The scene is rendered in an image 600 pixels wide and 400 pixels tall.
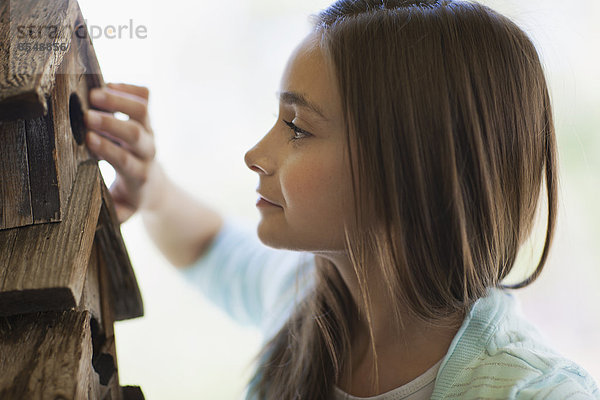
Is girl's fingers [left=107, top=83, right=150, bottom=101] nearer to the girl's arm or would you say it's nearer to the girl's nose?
the girl's arm

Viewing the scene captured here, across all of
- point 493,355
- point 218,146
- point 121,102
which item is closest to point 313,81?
point 121,102

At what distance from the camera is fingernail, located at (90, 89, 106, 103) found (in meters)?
0.76

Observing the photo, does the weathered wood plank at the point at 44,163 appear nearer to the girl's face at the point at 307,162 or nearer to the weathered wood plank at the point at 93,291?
the weathered wood plank at the point at 93,291

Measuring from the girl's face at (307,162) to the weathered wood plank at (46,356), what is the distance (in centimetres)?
27

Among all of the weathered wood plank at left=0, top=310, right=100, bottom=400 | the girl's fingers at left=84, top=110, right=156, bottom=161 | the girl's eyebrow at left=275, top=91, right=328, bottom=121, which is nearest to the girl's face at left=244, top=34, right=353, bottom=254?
the girl's eyebrow at left=275, top=91, right=328, bottom=121

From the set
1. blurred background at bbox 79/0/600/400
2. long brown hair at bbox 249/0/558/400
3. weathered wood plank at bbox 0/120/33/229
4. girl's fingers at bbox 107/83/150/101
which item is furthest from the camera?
blurred background at bbox 79/0/600/400

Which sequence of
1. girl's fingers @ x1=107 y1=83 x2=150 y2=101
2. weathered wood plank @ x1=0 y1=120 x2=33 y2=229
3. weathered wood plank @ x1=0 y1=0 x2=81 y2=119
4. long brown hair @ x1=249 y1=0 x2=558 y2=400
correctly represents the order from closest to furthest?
weathered wood plank @ x1=0 y1=0 x2=81 y2=119 < weathered wood plank @ x1=0 y1=120 x2=33 y2=229 < long brown hair @ x1=249 y1=0 x2=558 y2=400 < girl's fingers @ x1=107 y1=83 x2=150 y2=101

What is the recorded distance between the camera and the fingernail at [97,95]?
0.76m

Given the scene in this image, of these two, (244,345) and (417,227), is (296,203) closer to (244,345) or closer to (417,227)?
(417,227)

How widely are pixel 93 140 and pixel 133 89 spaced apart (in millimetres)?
128

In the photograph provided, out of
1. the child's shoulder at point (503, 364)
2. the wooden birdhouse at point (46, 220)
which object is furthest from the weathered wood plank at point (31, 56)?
the child's shoulder at point (503, 364)

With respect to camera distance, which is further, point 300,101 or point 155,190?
point 155,190

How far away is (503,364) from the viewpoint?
2.21 ft

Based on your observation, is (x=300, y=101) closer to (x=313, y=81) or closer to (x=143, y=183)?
(x=313, y=81)
